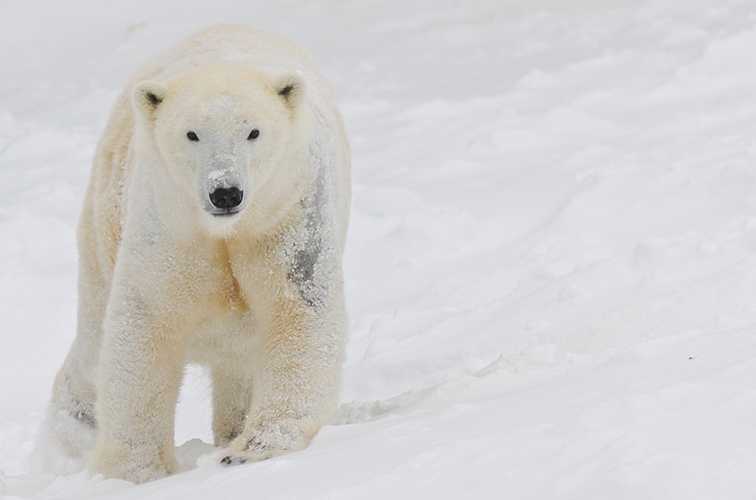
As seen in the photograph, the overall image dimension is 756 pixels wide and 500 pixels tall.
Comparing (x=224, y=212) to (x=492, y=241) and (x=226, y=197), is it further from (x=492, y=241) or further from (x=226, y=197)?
(x=492, y=241)

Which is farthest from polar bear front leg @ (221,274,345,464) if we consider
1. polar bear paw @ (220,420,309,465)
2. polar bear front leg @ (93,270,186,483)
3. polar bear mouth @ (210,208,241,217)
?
polar bear mouth @ (210,208,241,217)

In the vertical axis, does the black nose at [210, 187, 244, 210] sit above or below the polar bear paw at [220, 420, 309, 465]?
above

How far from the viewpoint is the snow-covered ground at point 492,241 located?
3258 millimetres

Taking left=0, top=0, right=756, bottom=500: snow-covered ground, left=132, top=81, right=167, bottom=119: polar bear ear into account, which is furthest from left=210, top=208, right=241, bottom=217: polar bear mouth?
left=0, top=0, right=756, bottom=500: snow-covered ground

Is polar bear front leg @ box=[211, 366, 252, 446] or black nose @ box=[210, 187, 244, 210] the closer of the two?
black nose @ box=[210, 187, 244, 210]

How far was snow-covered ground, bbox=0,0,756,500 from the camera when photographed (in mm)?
3258

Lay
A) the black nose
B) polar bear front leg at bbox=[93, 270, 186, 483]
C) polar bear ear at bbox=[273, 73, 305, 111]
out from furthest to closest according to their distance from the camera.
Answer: polar bear front leg at bbox=[93, 270, 186, 483]
polar bear ear at bbox=[273, 73, 305, 111]
the black nose

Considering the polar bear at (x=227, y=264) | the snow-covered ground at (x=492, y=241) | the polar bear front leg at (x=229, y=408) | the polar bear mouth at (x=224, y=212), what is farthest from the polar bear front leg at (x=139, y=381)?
the polar bear front leg at (x=229, y=408)

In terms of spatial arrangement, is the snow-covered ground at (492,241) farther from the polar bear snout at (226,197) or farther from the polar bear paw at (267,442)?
the polar bear snout at (226,197)

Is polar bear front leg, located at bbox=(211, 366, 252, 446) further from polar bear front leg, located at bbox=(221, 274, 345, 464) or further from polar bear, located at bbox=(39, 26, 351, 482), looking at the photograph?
polar bear front leg, located at bbox=(221, 274, 345, 464)

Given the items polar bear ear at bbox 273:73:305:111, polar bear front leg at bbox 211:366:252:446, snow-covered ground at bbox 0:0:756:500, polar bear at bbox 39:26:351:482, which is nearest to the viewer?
snow-covered ground at bbox 0:0:756:500

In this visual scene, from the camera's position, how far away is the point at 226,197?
4031 millimetres

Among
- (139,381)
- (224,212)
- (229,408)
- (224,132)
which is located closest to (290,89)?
(224,132)

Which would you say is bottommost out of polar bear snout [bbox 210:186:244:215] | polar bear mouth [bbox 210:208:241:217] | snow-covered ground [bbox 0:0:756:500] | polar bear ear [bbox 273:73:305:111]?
snow-covered ground [bbox 0:0:756:500]
